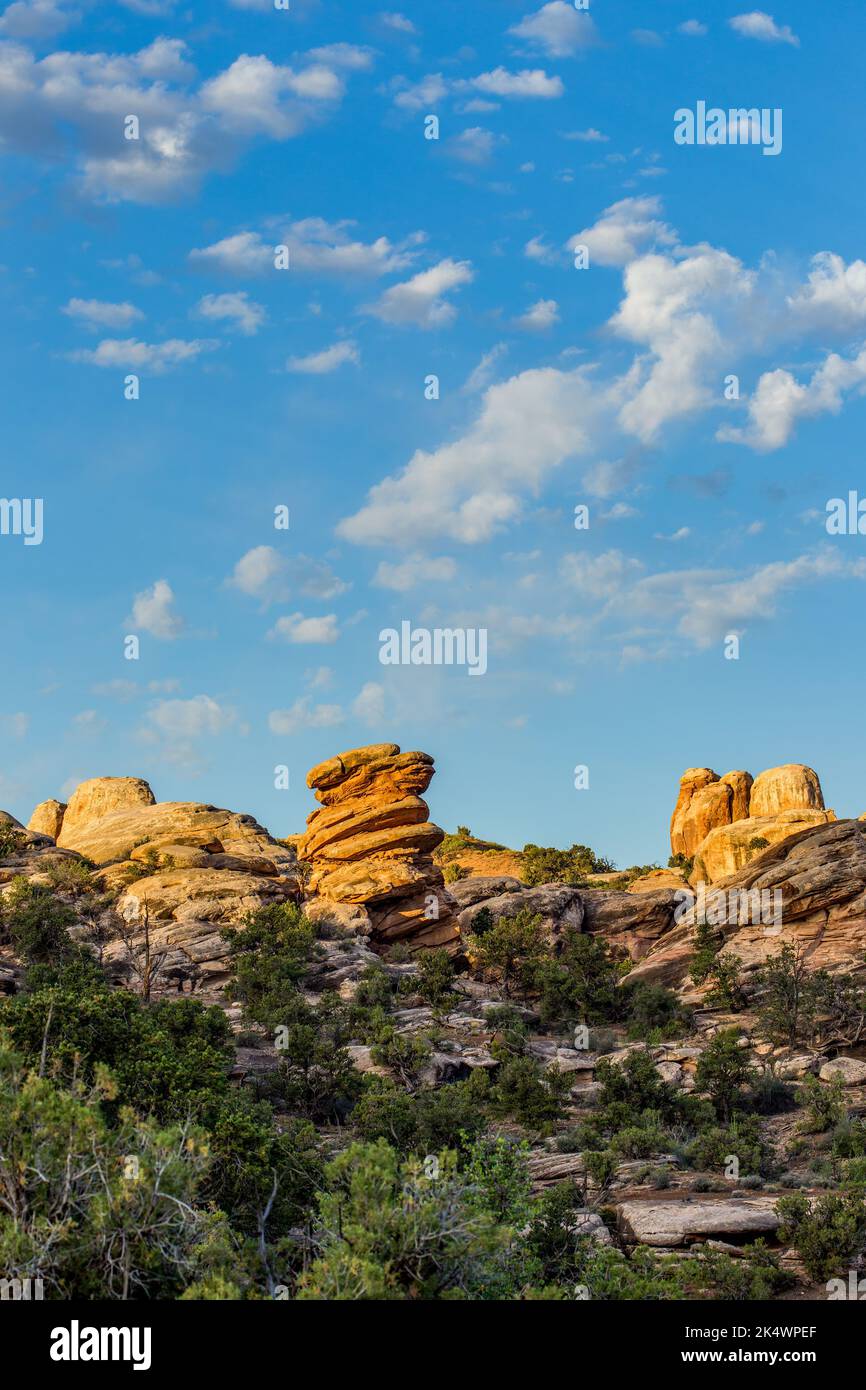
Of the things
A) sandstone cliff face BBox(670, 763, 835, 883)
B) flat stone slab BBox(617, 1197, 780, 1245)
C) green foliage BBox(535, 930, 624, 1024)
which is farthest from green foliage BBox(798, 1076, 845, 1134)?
sandstone cliff face BBox(670, 763, 835, 883)

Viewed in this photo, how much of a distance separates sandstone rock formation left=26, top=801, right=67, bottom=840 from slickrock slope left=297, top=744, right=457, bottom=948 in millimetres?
38564

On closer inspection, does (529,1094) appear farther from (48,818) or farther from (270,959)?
(48,818)

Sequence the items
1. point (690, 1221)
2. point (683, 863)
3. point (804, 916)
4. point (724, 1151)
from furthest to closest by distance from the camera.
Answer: point (683, 863), point (804, 916), point (724, 1151), point (690, 1221)

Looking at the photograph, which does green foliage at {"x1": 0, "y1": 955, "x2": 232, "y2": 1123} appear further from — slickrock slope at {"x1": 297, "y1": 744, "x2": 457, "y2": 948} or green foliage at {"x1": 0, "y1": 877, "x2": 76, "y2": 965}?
slickrock slope at {"x1": 297, "y1": 744, "x2": 457, "y2": 948}

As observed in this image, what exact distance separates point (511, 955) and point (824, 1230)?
135 ft

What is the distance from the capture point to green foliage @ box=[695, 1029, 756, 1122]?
38.1m

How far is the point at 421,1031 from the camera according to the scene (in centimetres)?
4722

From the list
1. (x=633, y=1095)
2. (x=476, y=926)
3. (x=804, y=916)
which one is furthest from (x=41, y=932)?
(x=804, y=916)

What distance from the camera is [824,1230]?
73.9 feet

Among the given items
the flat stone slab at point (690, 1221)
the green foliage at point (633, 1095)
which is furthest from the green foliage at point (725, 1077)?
the flat stone slab at point (690, 1221)
